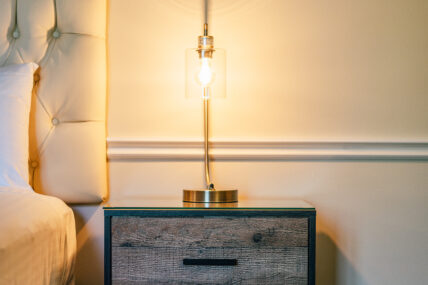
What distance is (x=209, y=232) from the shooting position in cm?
107

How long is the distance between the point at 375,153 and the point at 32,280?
1.01 m

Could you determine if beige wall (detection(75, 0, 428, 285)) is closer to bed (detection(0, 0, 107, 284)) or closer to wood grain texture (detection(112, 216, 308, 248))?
bed (detection(0, 0, 107, 284))

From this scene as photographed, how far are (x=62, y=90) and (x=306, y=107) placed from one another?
2.41 feet

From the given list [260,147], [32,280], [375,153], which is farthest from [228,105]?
[32,280]

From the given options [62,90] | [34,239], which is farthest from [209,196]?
[62,90]

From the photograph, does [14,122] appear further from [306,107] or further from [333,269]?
[333,269]

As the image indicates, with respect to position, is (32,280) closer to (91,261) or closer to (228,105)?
(91,261)

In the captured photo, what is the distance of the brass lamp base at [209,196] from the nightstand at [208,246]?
0.34 ft

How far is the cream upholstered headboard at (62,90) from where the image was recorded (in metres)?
1.30

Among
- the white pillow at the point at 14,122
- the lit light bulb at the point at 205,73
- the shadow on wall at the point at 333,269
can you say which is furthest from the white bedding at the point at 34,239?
the shadow on wall at the point at 333,269

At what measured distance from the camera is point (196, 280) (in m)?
1.06

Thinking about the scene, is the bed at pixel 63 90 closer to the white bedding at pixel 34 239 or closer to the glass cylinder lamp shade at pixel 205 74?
the white bedding at pixel 34 239

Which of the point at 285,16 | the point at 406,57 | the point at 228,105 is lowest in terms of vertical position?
the point at 228,105

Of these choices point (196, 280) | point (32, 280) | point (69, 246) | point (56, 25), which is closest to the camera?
point (32, 280)
